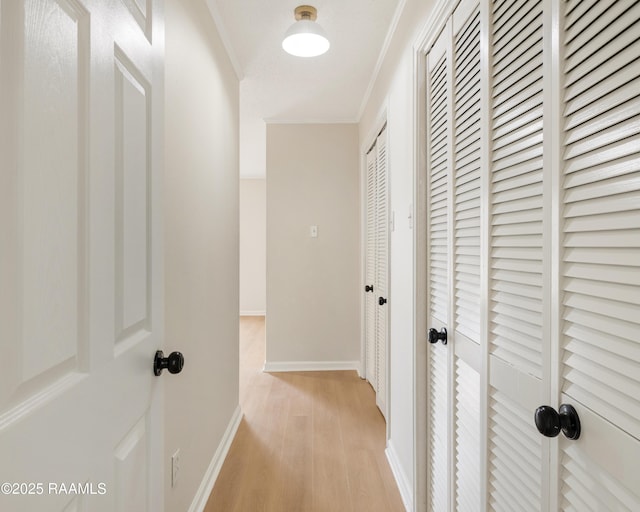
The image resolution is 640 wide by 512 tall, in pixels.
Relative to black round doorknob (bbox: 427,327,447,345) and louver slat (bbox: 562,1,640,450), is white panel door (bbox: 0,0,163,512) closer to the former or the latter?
louver slat (bbox: 562,1,640,450)

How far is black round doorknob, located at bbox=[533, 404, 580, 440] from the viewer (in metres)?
0.71

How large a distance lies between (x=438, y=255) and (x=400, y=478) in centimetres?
122

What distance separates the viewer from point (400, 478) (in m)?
1.99

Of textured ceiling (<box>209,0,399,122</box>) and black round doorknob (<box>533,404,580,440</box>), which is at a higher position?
textured ceiling (<box>209,0,399,122</box>)

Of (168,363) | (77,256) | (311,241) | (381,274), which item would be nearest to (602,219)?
(77,256)

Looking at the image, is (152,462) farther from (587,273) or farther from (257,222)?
(257,222)

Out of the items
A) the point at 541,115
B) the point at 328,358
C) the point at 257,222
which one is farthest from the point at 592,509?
the point at 257,222

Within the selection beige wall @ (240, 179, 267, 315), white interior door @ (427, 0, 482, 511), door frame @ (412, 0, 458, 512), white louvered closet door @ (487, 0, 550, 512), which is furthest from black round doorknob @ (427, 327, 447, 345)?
beige wall @ (240, 179, 267, 315)

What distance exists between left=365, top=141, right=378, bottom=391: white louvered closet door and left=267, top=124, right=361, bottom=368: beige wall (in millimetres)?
344

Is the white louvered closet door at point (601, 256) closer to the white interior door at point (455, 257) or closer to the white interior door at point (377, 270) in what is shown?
the white interior door at point (455, 257)

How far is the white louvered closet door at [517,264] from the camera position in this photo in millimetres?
831

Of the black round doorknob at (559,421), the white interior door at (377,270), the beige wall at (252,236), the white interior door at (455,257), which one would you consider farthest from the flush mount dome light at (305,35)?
the beige wall at (252,236)

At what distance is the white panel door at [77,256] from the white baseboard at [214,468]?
38.3 inches

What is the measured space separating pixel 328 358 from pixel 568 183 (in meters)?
3.41
